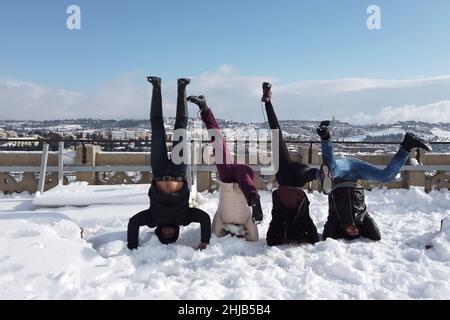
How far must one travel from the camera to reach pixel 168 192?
4.79m

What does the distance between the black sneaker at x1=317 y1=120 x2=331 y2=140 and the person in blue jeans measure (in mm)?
238

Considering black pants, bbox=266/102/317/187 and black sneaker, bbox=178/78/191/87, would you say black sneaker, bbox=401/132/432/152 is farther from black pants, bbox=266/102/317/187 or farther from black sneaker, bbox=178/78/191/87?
black sneaker, bbox=178/78/191/87

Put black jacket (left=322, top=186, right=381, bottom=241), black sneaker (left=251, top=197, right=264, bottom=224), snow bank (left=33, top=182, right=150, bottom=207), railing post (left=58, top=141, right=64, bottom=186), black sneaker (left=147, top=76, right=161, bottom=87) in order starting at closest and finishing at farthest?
black sneaker (left=251, top=197, right=264, bottom=224) → black sneaker (left=147, top=76, right=161, bottom=87) → black jacket (left=322, top=186, right=381, bottom=241) → snow bank (left=33, top=182, right=150, bottom=207) → railing post (left=58, top=141, right=64, bottom=186)

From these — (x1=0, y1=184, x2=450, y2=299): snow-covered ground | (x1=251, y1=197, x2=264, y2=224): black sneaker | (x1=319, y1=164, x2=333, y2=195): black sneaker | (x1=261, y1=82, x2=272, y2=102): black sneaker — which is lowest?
(x1=0, y1=184, x2=450, y2=299): snow-covered ground

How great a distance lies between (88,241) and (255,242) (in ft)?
6.90

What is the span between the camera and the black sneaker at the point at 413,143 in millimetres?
4941

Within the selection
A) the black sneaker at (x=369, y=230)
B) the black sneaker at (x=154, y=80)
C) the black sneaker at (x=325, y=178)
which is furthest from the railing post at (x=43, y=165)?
the black sneaker at (x=369, y=230)

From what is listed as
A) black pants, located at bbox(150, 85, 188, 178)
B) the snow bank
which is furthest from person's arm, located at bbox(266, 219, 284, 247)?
the snow bank

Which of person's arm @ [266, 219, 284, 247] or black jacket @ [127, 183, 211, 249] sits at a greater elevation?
black jacket @ [127, 183, 211, 249]

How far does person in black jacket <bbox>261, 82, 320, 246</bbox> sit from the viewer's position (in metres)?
4.93

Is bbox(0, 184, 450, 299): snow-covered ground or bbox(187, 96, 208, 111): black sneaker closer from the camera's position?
bbox(0, 184, 450, 299): snow-covered ground

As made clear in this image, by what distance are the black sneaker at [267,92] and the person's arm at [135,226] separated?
6.78 feet
